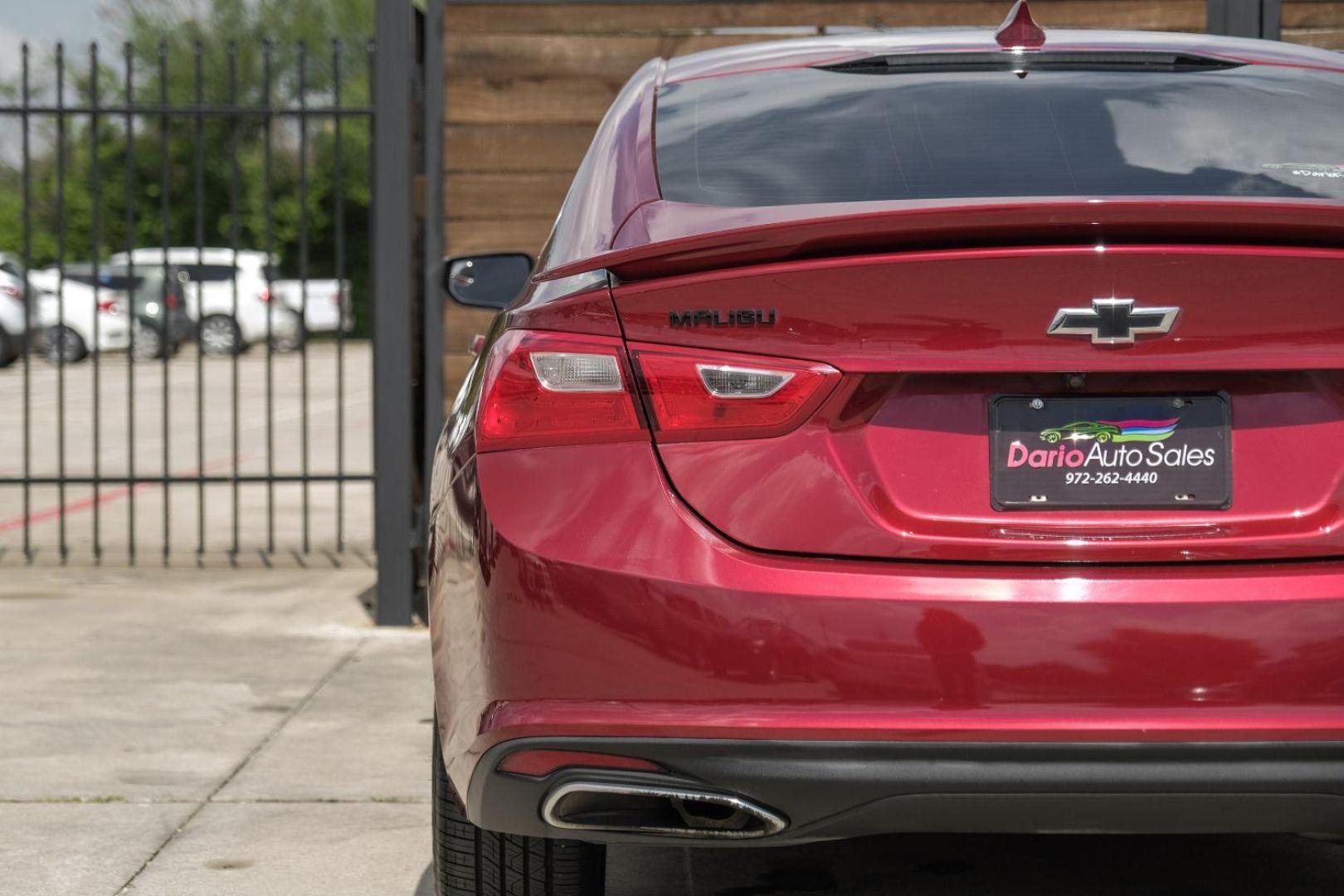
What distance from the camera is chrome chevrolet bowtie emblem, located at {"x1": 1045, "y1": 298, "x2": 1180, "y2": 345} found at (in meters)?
2.33

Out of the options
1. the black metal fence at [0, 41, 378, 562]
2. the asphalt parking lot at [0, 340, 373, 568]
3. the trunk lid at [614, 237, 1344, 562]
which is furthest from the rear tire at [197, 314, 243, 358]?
the trunk lid at [614, 237, 1344, 562]

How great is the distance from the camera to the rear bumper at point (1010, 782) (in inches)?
90.0

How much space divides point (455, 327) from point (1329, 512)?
463cm

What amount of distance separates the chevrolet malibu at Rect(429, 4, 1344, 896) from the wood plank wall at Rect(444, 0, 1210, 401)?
4.15m

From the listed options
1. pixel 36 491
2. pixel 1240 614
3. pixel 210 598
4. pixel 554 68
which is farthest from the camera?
pixel 36 491

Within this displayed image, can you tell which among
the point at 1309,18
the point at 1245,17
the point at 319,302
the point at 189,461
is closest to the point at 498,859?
the point at 1245,17

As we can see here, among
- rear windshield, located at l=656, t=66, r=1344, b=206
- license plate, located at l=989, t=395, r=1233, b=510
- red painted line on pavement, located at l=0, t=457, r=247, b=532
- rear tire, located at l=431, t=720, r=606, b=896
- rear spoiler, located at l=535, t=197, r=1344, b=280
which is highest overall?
rear windshield, located at l=656, t=66, r=1344, b=206

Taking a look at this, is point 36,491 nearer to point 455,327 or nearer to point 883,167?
point 455,327

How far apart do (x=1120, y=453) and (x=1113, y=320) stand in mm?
180

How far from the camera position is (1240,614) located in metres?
2.29

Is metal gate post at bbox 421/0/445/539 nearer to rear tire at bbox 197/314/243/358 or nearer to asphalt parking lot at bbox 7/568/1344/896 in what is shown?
asphalt parking lot at bbox 7/568/1344/896

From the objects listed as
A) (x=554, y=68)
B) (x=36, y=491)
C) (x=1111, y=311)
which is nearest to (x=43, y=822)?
(x=1111, y=311)

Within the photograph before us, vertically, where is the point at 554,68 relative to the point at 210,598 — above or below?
above

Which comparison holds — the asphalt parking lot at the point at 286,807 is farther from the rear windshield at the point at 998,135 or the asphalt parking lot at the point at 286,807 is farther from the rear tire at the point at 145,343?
the rear tire at the point at 145,343
